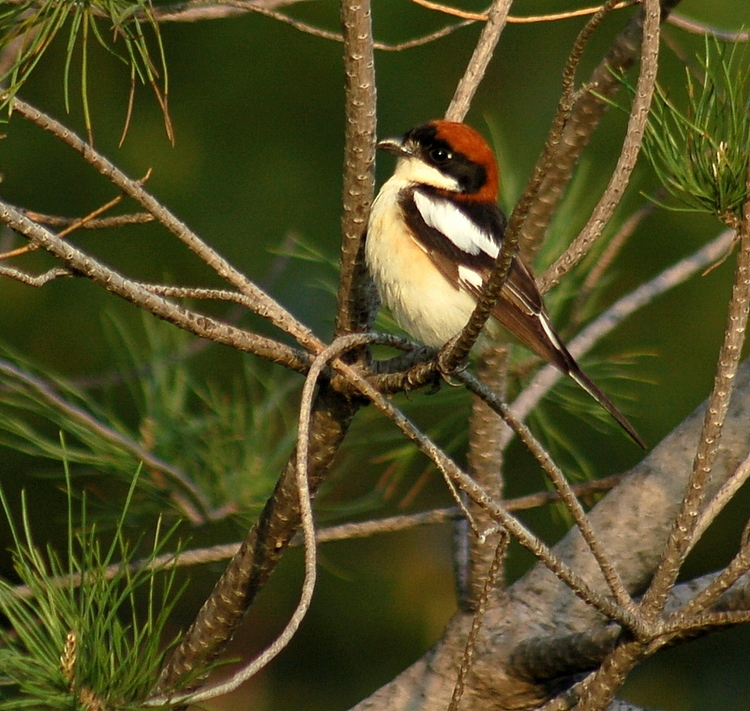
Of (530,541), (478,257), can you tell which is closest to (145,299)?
(530,541)

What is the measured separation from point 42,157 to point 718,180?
2.78 meters

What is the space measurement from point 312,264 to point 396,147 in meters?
1.27

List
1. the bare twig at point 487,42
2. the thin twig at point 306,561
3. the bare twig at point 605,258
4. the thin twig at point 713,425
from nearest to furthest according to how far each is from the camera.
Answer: the thin twig at point 306,561 < the thin twig at point 713,425 < the bare twig at point 487,42 < the bare twig at point 605,258

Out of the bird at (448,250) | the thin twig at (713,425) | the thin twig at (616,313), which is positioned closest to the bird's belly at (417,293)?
the bird at (448,250)

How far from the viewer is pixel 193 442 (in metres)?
2.54

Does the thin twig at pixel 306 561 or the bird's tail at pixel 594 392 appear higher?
the bird's tail at pixel 594 392

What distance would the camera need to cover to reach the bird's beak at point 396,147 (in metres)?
2.55

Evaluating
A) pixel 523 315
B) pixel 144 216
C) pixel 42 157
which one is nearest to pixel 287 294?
pixel 42 157

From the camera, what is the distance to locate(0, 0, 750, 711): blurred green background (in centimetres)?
357

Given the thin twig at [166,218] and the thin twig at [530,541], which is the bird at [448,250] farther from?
the thin twig at [530,541]

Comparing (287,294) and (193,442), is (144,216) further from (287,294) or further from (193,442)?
(287,294)

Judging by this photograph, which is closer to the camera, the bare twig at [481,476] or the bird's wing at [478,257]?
the bare twig at [481,476]

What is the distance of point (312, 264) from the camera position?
3.81 meters

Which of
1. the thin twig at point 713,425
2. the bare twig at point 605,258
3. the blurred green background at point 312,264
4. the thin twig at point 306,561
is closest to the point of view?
the thin twig at point 306,561
